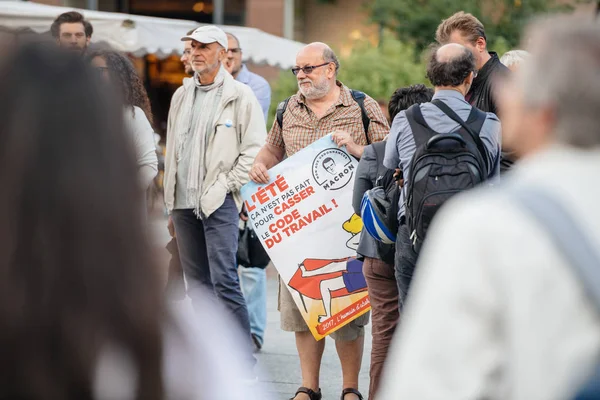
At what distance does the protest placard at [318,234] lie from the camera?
5.66 m

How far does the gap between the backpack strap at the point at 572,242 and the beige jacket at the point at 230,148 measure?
465 centimetres

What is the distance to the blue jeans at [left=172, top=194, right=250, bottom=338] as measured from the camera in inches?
245

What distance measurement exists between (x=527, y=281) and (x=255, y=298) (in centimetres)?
541

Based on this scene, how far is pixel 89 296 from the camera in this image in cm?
151

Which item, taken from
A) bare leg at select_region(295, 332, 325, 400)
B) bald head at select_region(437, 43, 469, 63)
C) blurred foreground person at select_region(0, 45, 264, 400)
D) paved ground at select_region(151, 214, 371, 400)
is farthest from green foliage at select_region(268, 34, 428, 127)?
blurred foreground person at select_region(0, 45, 264, 400)

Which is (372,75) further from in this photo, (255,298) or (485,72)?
(485,72)

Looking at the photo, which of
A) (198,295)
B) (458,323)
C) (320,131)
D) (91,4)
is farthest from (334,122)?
(91,4)

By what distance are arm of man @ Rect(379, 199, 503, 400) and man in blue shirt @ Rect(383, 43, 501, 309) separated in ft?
8.75

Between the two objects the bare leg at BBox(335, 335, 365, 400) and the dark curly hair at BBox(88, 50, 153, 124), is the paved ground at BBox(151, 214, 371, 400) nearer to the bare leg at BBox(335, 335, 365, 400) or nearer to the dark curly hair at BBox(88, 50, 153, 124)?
the bare leg at BBox(335, 335, 365, 400)

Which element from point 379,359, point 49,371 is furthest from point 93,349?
point 379,359

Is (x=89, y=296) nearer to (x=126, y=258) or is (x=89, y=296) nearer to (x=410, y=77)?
(x=126, y=258)

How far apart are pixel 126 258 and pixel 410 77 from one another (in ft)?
41.2

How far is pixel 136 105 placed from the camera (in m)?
5.98

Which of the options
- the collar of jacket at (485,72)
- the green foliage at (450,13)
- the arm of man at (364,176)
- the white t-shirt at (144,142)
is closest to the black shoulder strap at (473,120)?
the arm of man at (364,176)
